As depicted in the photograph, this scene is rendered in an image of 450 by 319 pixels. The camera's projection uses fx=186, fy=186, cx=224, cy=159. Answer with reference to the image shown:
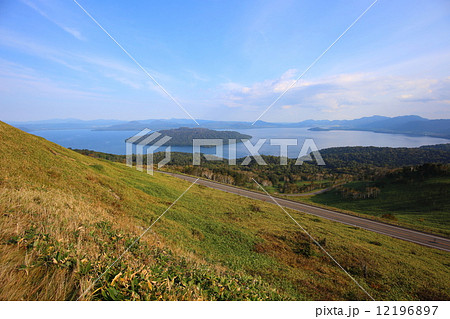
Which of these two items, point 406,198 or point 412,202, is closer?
point 412,202

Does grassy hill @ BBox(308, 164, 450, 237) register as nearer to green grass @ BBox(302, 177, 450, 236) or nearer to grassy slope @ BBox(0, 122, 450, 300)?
green grass @ BBox(302, 177, 450, 236)

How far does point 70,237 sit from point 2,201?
6.88 feet

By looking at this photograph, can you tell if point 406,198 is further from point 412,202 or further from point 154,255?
point 154,255

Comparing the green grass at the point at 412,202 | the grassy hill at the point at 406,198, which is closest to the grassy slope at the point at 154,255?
the grassy hill at the point at 406,198

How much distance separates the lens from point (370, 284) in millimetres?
7371

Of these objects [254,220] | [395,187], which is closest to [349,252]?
[254,220]

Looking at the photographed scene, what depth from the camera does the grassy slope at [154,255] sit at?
2342mm

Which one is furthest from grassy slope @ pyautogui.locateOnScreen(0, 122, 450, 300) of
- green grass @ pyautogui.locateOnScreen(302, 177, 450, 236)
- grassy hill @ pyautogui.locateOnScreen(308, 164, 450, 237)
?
green grass @ pyautogui.locateOnScreen(302, 177, 450, 236)

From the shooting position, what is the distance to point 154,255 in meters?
4.20

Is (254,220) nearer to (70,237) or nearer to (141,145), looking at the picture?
(70,237)

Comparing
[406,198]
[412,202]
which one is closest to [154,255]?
[412,202]

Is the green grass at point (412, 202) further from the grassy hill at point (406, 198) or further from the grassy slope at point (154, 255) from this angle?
the grassy slope at point (154, 255)

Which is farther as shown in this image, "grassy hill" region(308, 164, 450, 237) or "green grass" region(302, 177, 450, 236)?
"green grass" region(302, 177, 450, 236)

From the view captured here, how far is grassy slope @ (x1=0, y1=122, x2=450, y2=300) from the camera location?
7.68ft
